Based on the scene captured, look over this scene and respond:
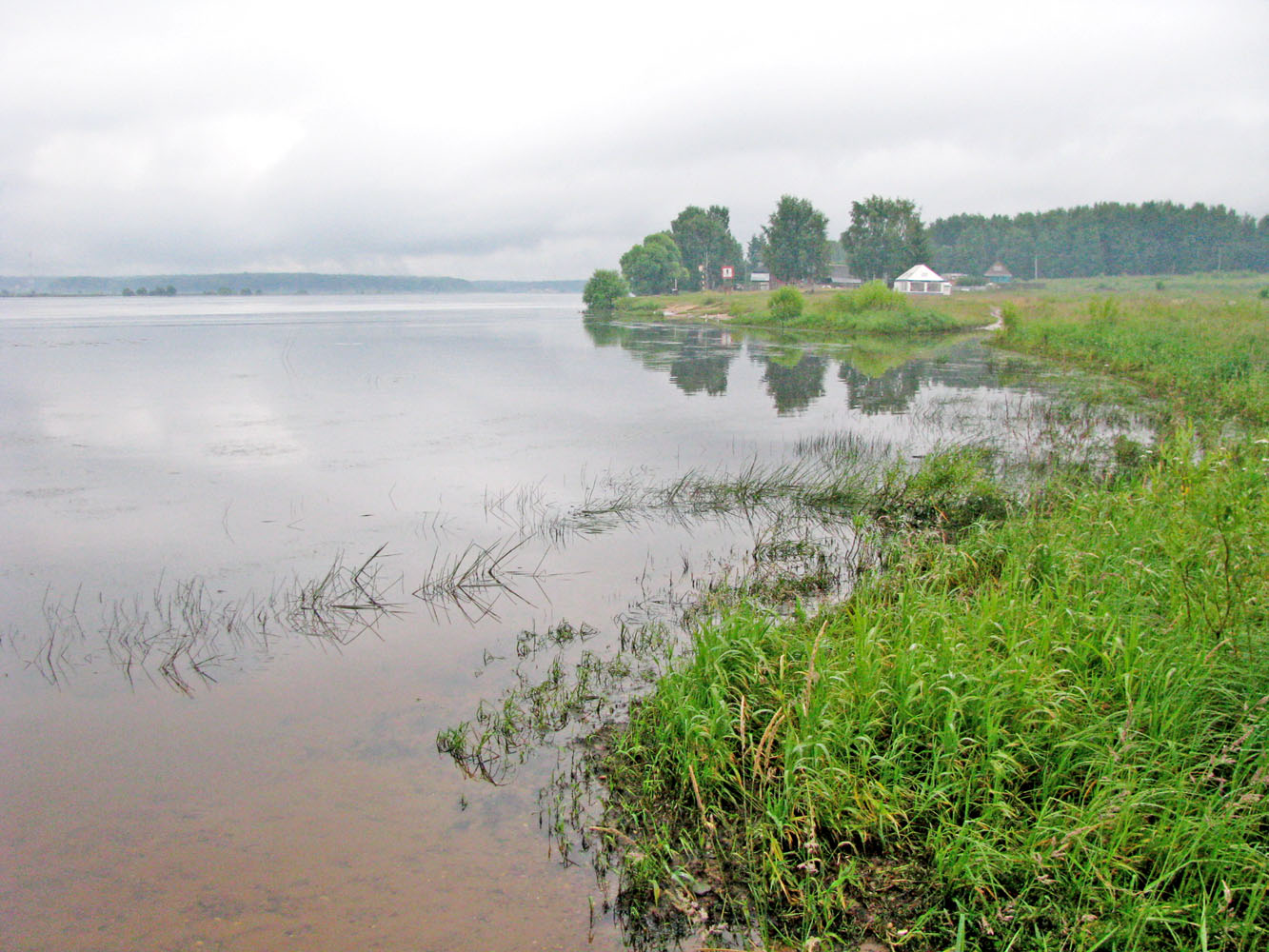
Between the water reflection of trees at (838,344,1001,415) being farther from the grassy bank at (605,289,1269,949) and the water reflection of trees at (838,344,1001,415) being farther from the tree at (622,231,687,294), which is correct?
the tree at (622,231,687,294)

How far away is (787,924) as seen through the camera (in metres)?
3.88

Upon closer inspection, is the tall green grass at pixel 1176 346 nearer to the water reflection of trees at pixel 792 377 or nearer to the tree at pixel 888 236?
the water reflection of trees at pixel 792 377

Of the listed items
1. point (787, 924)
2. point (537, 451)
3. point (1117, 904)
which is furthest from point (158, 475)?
point (1117, 904)

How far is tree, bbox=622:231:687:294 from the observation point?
101 m

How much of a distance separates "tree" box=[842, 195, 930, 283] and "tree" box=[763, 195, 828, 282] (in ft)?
11.6

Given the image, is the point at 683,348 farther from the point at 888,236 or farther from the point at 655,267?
the point at 655,267

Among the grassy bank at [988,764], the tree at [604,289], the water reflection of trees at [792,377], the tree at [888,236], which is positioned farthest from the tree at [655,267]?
the grassy bank at [988,764]

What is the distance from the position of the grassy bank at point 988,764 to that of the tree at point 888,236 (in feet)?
281

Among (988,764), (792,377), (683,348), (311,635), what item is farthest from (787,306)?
(988,764)

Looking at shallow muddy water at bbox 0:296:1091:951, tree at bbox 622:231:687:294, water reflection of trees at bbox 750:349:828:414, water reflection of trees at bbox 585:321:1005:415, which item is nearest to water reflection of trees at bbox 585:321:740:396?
water reflection of trees at bbox 585:321:1005:415

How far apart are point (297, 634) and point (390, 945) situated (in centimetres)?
405

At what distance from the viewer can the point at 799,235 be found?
87625 millimetres

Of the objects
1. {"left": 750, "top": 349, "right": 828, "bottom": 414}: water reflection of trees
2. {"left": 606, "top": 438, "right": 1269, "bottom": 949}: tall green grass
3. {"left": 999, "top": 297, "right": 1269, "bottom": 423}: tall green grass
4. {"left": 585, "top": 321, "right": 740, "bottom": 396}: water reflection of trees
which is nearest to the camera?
{"left": 606, "top": 438, "right": 1269, "bottom": 949}: tall green grass

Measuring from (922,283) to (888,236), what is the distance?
7.88 metres
